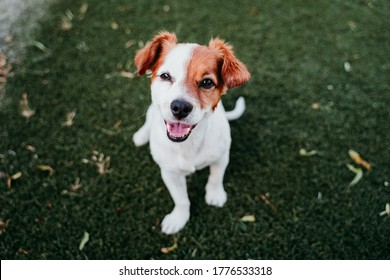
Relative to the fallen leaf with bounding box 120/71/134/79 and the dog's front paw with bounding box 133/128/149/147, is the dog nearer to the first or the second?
the dog's front paw with bounding box 133/128/149/147

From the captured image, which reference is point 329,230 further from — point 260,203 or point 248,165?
Answer: point 248,165

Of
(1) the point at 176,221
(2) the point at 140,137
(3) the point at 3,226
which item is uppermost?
(2) the point at 140,137

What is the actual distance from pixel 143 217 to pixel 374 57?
10.7 ft

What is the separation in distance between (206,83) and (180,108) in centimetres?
31

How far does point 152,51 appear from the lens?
2.67 metres

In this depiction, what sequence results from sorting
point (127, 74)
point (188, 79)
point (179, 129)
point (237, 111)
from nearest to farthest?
point (188, 79), point (179, 129), point (237, 111), point (127, 74)

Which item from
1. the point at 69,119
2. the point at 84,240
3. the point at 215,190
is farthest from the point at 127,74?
the point at 84,240

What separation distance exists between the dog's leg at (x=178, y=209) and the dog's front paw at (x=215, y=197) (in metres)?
0.24

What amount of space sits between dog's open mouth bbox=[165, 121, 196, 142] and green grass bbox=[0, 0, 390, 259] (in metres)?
1.20

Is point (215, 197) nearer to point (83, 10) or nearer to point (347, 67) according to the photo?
point (347, 67)

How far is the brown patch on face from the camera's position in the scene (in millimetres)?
2447

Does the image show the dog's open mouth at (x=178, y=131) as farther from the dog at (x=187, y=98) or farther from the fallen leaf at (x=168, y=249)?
the fallen leaf at (x=168, y=249)

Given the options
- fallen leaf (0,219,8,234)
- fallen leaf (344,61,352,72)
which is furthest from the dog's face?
fallen leaf (344,61,352,72)

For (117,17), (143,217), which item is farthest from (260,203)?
(117,17)
